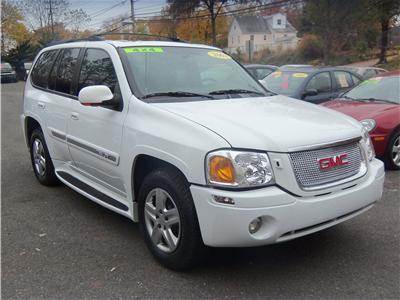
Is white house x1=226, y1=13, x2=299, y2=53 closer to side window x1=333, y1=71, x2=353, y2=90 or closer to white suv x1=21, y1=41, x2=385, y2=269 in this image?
side window x1=333, y1=71, x2=353, y2=90

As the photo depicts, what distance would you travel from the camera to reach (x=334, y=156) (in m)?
3.40

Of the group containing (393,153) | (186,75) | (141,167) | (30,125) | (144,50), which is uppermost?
(144,50)

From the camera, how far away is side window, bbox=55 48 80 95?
501 cm

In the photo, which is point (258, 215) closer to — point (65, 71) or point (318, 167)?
point (318, 167)

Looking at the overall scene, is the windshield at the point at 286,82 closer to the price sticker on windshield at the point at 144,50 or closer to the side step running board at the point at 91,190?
the price sticker on windshield at the point at 144,50

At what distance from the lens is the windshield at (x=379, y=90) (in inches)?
284

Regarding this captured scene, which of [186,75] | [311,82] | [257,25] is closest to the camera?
[186,75]

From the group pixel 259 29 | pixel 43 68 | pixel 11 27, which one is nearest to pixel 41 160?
pixel 43 68

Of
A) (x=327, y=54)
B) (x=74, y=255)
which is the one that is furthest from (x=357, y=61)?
(x=74, y=255)

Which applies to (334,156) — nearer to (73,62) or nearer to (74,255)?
(74,255)

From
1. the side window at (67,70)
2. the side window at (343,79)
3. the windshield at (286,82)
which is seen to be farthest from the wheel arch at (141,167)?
the side window at (343,79)

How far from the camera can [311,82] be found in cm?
947

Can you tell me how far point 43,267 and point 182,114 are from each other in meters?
1.70

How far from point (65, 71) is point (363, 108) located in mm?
4397
